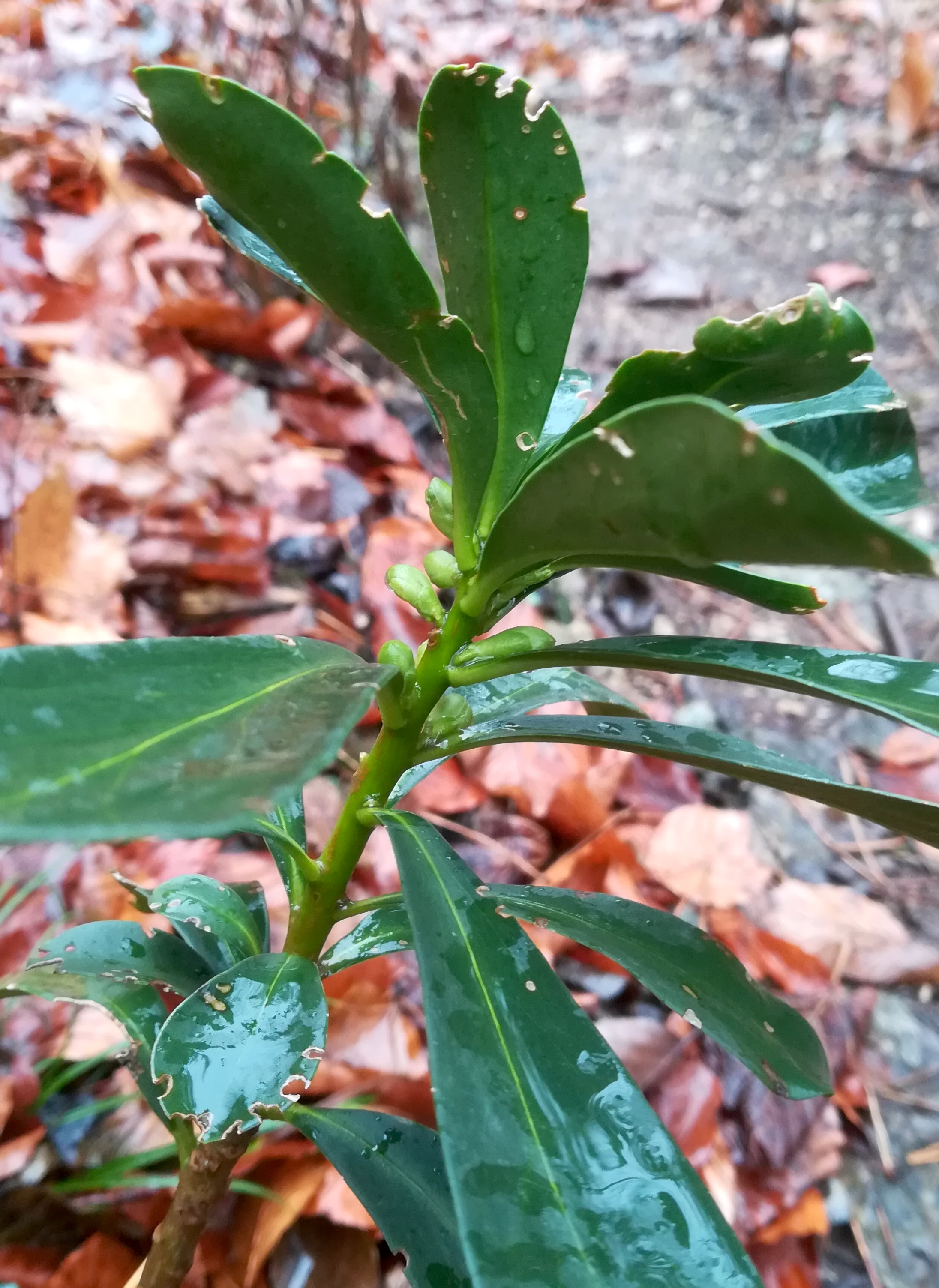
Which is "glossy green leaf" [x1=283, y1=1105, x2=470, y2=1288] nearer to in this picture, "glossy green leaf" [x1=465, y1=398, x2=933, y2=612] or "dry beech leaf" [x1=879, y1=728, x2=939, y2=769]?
"glossy green leaf" [x1=465, y1=398, x2=933, y2=612]

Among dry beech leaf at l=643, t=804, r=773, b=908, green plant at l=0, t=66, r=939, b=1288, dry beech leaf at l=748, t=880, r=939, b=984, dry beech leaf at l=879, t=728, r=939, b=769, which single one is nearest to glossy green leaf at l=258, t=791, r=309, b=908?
green plant at l=0, t=66, r=939, b=1288

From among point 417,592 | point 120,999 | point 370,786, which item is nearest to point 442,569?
point 417,592

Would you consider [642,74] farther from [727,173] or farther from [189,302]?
[189,302]

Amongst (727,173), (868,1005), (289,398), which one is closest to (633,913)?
(868,1005)

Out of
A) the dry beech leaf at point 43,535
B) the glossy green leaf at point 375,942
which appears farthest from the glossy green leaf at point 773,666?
the dry beech leaf at point 43,535

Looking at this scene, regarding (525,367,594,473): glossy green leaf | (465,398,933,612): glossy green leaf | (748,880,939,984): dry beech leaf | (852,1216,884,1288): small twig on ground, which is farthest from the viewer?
(748,880,939,984): dry beech leaf

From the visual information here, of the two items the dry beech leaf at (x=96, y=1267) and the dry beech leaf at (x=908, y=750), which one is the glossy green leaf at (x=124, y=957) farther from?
the dry beech leaf at (x=908, y=750)
